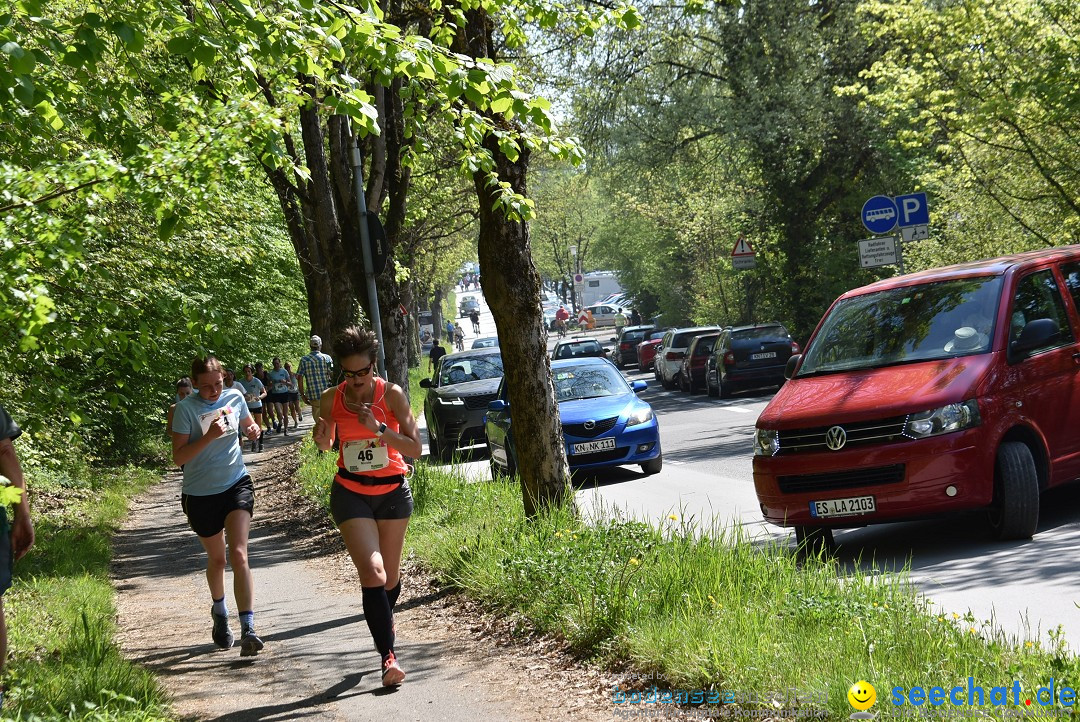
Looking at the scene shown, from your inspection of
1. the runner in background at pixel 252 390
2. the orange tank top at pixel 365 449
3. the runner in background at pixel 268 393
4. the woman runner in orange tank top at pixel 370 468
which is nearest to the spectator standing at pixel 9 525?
the woman runner in orange tank top at pixel 370 468

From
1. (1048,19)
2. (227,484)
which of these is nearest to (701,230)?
(1048,19)

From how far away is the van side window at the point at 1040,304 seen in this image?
30.4ft

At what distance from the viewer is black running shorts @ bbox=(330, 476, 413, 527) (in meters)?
6.49

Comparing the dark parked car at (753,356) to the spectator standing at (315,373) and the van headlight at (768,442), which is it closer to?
the spectator standing at (315,373)

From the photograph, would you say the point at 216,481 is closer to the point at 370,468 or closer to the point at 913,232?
the point at 370,468

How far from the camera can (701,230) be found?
50719mm

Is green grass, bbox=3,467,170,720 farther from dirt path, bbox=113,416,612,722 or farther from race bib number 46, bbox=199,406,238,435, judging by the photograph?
race bib number 46, bbox=199,406,238,435

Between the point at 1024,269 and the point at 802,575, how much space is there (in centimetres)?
417

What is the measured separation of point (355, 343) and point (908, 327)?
4926 millimetres

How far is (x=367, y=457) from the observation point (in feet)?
21.4

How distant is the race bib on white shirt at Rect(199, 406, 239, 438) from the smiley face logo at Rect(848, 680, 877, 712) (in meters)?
4.40

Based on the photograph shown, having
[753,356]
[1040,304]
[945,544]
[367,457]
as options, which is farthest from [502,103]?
[753,356]

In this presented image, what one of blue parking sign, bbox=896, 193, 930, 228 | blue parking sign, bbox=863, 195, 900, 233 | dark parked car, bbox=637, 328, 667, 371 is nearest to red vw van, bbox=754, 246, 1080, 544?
blue parking sign, bbox=863, 195, 900, 233

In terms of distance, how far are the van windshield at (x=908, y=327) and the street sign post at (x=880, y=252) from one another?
937cm
